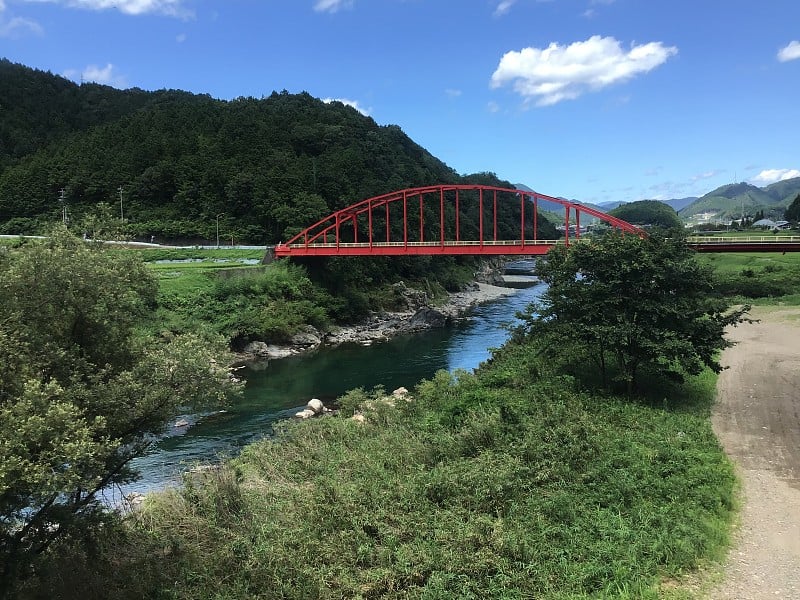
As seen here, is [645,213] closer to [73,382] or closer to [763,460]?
[763,460]

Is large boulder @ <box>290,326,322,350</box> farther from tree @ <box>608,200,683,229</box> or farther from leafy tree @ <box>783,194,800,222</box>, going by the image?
tree @ <box>608,200,683,229</box>

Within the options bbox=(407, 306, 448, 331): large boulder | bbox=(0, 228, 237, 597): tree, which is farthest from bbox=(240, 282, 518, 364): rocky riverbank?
bbox=(0, 228, 237, 597): tree

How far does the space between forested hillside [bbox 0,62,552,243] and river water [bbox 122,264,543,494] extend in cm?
2153

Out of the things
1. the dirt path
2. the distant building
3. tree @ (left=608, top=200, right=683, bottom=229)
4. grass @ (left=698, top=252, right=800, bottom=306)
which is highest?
tree @ (left=608, top=200, right=683, bottom=229)

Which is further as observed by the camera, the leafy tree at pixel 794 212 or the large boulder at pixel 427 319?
the leafy tree at pixel 794 212

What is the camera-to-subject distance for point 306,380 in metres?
25.5

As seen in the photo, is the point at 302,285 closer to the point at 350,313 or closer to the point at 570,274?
A: the point at 350,313

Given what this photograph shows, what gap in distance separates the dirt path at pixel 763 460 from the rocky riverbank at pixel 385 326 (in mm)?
22627

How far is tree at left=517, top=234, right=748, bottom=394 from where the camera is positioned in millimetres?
14016

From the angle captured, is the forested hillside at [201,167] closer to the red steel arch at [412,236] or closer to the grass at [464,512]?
the red steel arch at [412,236]

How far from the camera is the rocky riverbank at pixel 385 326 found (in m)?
31.6

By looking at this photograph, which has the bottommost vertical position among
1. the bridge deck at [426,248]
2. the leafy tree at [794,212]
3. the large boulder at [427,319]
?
the large boulder at [427,319]

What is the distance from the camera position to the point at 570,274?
52.6 feet

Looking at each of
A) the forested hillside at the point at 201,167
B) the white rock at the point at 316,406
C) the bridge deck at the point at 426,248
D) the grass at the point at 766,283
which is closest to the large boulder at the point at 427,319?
the bridge deck at the point at 426,248
